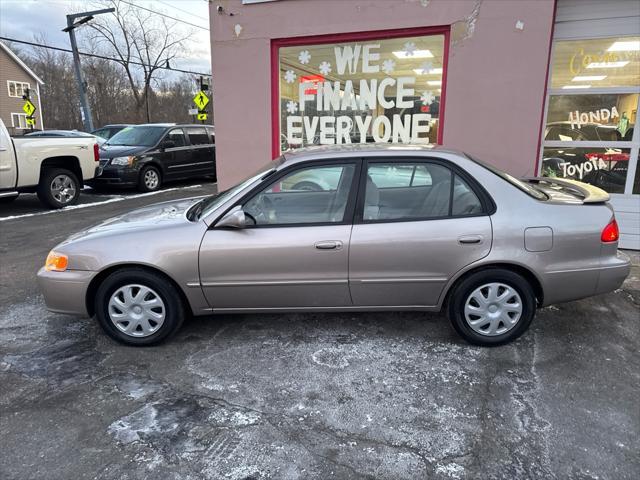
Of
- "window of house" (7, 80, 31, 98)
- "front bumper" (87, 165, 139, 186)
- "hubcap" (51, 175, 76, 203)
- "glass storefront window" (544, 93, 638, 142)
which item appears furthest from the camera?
"window of house" (7, 80, 31, 98)

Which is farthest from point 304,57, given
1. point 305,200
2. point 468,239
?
point 468,239

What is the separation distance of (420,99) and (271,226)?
4086mm

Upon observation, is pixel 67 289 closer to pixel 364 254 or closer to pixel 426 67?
pixel 364 254

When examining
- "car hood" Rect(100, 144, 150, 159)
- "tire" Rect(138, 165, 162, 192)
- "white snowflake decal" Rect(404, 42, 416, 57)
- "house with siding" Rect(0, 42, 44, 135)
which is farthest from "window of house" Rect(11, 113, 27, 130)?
"white snowflake decal" Rect(404, 42, 416, 57)

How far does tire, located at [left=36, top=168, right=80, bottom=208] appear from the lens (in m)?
9.30

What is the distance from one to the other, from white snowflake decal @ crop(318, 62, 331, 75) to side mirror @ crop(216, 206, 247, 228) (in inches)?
170

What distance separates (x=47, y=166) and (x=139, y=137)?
364 centimetres

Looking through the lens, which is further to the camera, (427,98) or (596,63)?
(427,98)

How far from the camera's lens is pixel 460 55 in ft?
20.2

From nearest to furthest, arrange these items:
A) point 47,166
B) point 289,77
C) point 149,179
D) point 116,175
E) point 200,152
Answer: point 289,77, point 47,166, point 116,175, point 149,179, point 200,152

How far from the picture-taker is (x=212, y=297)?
3578 millimetres

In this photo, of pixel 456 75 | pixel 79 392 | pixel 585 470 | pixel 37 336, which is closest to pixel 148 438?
pixel 79 392

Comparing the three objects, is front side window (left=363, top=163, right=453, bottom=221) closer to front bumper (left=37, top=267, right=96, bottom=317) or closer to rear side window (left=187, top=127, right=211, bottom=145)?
front bumper (left=37, top=267, right=96, bottom=317)

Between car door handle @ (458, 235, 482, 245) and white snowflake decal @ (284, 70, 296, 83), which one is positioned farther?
white snowflake decal @ (284, 70, 296, 83)
